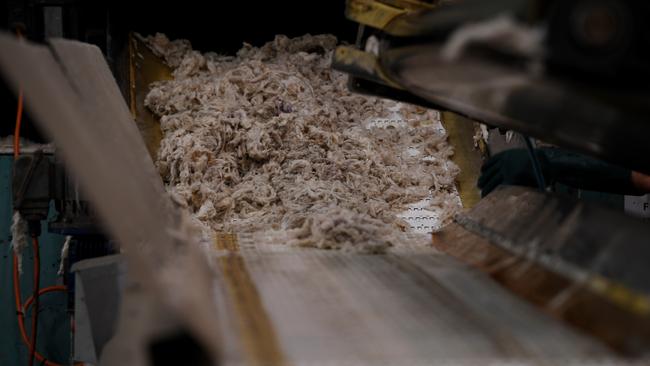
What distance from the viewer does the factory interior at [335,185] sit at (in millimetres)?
871

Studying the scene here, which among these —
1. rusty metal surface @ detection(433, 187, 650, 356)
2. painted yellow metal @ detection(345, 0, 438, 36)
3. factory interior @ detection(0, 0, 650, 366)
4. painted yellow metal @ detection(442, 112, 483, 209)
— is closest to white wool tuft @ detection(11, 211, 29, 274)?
factory interior @ detection(0, 0, 650, 366)

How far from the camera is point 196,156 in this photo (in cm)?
243

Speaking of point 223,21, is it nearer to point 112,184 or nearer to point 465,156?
point 465,156

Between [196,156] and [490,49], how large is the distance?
1777mm

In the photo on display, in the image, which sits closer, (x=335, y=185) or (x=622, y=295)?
(x=622, y=295)

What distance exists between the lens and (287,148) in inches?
101

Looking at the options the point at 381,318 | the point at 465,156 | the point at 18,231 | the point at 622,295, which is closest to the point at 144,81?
the point at 18,231

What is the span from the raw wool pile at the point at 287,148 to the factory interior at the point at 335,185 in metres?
0.01

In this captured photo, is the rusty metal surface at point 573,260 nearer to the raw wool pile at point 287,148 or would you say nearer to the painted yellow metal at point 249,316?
the raw wool pile at point 287,148

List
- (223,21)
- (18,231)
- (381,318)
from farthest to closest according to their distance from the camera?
1. (223,21)
2. (18,231)
3. (381,318)

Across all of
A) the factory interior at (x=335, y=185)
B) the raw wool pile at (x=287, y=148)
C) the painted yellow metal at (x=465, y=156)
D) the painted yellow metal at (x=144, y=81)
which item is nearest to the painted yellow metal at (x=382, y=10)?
the factory interior at (x=335, y=185)

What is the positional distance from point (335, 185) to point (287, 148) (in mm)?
362

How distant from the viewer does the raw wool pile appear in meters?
2.21

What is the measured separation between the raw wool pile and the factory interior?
0.01 m
